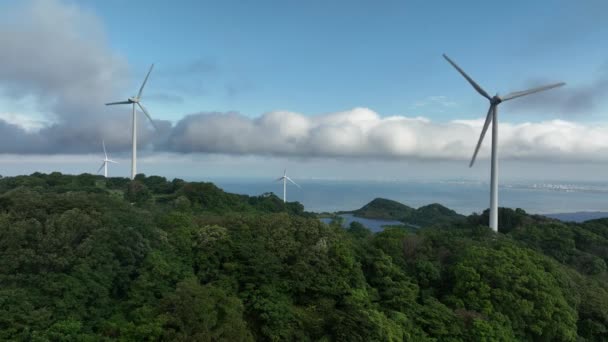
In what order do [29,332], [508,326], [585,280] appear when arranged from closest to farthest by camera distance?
[29,332] < [508,326] < [585,280]

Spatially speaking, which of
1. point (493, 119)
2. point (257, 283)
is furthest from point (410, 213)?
point (257, 283)

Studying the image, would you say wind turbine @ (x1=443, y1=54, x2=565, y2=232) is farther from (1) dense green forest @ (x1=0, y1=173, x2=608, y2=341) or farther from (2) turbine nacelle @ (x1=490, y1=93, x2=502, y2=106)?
(1) dense green forest @ (x1=0, y1=173, x2=608, y2=341)

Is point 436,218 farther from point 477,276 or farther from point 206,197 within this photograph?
point 477,276

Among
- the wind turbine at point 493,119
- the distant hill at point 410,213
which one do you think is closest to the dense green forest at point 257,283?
the wind turbine at point 493,119

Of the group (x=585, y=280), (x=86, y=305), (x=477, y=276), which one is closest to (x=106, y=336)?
(x=86, y=305)

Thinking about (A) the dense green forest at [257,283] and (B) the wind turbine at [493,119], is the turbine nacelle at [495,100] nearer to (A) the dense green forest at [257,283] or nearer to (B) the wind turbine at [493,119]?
(B) the wind turbine at [493,119]

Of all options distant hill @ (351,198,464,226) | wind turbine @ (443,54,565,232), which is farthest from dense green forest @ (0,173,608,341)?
distant hill @ (351,198,464,226)

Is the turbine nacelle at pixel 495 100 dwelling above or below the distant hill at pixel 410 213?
above
